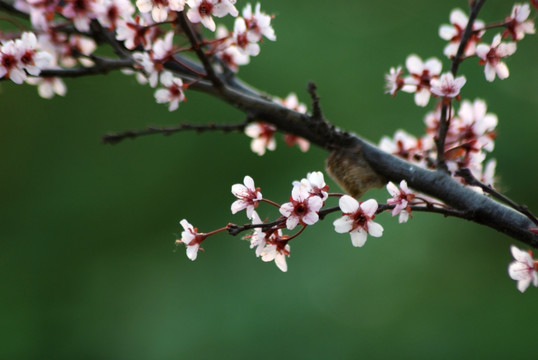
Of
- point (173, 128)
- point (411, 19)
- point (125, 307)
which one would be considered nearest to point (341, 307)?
point (125, 307)

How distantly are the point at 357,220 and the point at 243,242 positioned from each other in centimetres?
312

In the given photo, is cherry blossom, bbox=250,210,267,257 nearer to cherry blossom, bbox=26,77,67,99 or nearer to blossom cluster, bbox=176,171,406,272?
blossom cluster, bbox=176,171,406,272

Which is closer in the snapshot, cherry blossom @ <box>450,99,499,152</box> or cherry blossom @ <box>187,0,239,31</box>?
cherry blossom @ <box>187,0,239,31</box>

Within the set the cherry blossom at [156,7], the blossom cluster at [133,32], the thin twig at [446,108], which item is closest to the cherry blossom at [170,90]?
the blossom cluster at [133,32]

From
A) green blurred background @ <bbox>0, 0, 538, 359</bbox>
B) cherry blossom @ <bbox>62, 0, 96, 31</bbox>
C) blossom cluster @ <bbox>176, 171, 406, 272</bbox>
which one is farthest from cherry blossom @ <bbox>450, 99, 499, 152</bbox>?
green blurred background @ <bbox>0, 0, 538, 359</bbox>

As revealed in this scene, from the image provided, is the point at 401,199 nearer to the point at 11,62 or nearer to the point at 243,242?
the point at 11,62

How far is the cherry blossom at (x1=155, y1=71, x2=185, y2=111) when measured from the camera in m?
1.06

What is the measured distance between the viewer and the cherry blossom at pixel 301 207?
80 centimetres

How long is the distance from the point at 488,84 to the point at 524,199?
84cm

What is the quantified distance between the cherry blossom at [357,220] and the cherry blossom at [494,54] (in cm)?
34

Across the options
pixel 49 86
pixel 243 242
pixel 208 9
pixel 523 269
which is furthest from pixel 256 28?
pixel 243 242

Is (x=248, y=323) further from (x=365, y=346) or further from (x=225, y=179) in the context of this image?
(x=225, y=179)

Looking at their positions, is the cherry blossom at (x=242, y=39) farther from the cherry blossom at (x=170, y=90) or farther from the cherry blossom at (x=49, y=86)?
the cherry blossom at (x=49, y=86)

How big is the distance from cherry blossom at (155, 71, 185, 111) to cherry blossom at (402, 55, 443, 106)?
0.40 m
